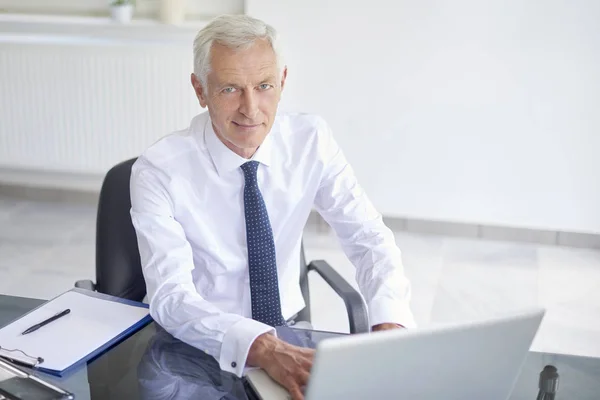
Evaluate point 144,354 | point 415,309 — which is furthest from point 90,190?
point 144,354

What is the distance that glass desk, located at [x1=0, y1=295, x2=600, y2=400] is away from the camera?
1.45m

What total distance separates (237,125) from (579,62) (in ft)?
8.50

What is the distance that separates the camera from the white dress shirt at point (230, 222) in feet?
5.89

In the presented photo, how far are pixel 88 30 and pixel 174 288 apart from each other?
3.13 m

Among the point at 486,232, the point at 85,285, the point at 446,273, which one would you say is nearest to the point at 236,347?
the point at 85,285

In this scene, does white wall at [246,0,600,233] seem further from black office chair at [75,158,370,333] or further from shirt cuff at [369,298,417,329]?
shirt cuff at [369,298,417,329]

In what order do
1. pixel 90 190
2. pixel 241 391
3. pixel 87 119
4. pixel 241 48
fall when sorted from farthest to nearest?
pixel 90 190 < pixel 87 119 < pixel 241 48 < pixel 241 391

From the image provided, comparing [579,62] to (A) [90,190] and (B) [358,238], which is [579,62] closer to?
(B) [358,238]

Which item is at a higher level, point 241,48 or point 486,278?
point 241,48

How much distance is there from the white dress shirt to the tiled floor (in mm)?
1370

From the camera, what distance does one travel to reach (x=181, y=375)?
153 cm

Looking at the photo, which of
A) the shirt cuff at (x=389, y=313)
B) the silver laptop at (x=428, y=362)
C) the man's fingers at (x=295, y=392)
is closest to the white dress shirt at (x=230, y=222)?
the shirt cuff at (x=389, y=313)

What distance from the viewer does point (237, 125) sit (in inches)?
76.6

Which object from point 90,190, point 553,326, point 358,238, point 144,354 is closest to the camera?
point 144,354
